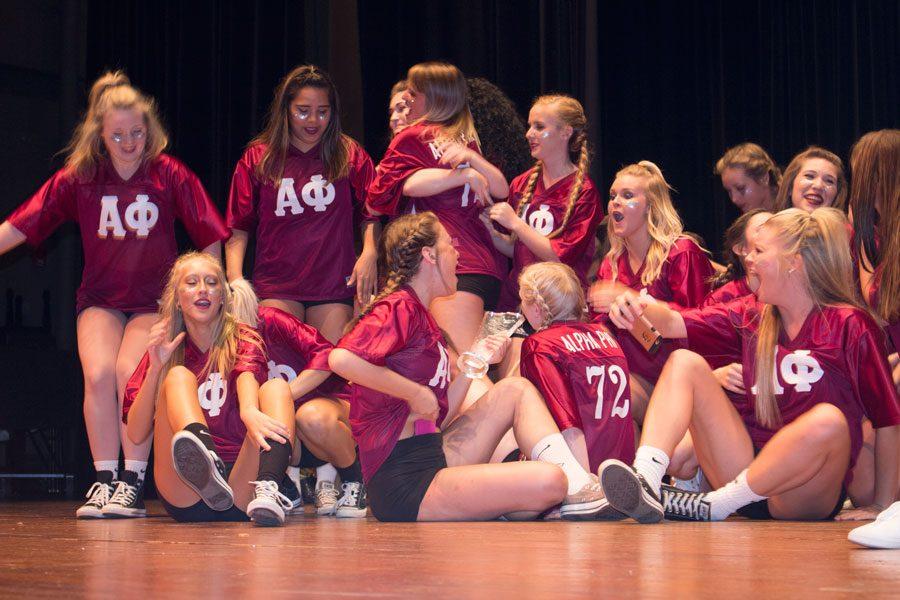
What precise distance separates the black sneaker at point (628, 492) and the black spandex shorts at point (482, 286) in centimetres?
130

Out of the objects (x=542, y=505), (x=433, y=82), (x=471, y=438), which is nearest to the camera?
(x=542, y=505)

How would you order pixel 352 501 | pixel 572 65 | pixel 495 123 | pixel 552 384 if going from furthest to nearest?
pixel 572 65 → pixel 495 123 → pixel 352 501 → pixel 552 384

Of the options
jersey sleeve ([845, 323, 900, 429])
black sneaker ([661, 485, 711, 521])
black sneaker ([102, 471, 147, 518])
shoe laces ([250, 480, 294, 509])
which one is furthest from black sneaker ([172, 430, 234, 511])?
jersey sleeve ([845, 323, 900, 429])

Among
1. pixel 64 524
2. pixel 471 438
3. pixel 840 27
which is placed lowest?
pixel 64 524

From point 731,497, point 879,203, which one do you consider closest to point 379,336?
point 731,497

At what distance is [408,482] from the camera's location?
3062 mm

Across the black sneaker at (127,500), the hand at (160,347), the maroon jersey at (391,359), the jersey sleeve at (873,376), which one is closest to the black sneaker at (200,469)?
the maroon jersey at (391,359)

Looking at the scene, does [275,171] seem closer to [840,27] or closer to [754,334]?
[754,334]

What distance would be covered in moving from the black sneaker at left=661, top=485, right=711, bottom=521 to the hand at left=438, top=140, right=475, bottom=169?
145 centimetres

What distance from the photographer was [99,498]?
3.68m

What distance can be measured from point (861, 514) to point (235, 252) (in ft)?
8.12

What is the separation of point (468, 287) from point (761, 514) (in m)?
1.37

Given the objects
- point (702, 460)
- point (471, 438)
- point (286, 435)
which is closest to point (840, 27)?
point (702, 460)

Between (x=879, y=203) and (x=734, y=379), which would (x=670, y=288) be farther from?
(x=879, y=203)
